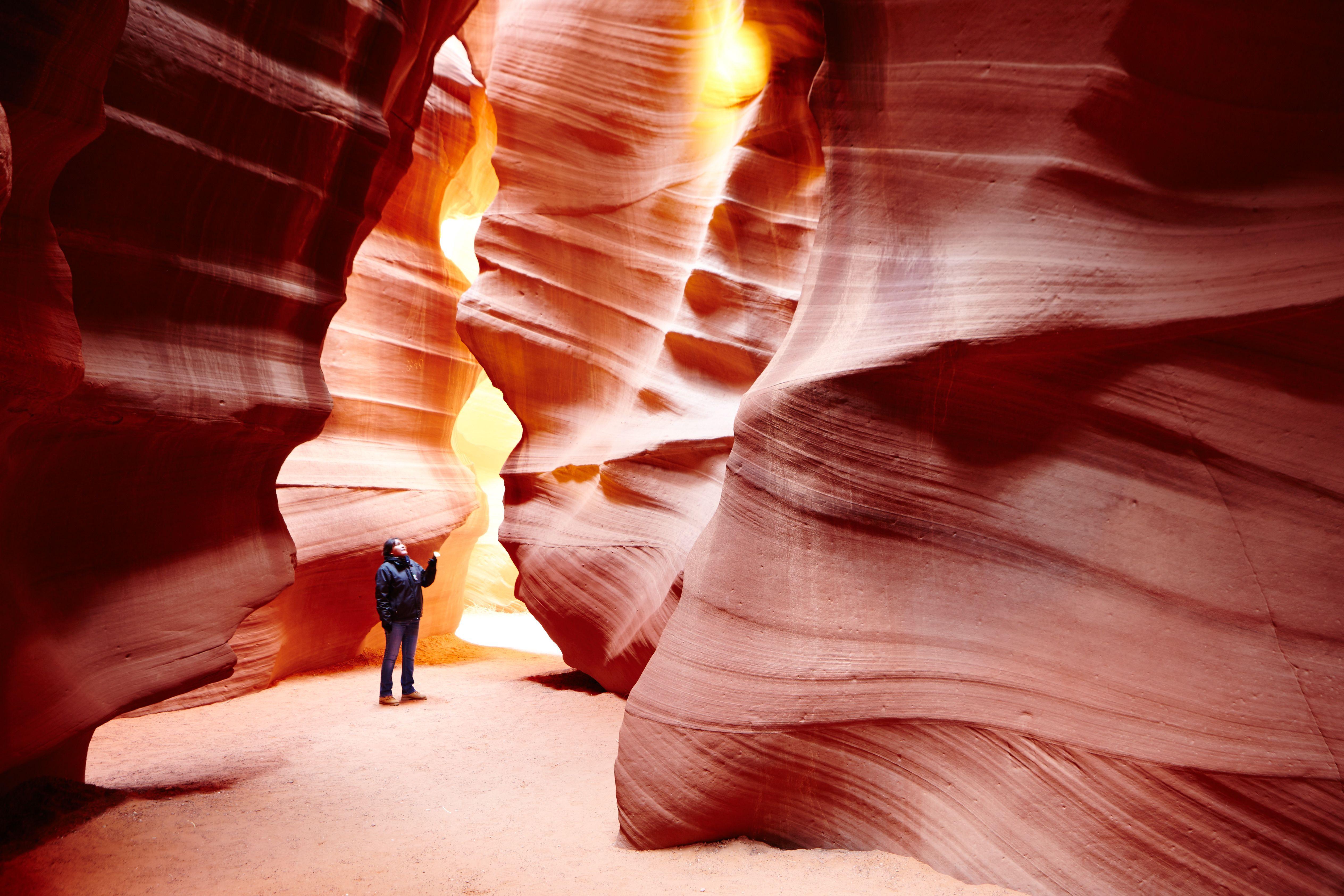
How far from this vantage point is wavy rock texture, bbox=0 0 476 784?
356cm

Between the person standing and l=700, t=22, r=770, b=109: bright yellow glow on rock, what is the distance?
4502 mm

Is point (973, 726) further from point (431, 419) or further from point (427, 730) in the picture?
point (431, 419)

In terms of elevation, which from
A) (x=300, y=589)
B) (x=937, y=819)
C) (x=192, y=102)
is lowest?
(x=300, y=589)

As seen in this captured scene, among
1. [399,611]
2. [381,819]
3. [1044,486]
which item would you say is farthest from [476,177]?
[1044,486]

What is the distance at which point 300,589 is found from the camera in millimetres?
7535

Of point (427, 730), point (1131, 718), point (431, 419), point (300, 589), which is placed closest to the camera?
point (1131, 718)

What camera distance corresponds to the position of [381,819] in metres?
3.89

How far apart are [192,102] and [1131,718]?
14.9 ft

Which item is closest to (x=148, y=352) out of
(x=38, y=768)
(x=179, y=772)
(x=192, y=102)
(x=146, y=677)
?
(x=192, y=102)

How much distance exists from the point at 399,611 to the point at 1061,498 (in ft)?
17.4

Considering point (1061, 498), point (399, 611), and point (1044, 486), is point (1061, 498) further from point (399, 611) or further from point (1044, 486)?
point (399, 611)

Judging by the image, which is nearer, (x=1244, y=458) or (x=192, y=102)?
(x=1244, y=458)

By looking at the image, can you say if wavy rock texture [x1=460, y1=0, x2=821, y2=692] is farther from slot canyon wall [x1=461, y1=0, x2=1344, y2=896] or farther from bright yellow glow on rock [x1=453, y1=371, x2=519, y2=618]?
bright yellow glow on rock [x1=453, y1=371, x2=519, y2=618]

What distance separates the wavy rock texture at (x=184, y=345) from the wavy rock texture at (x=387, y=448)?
260cm
